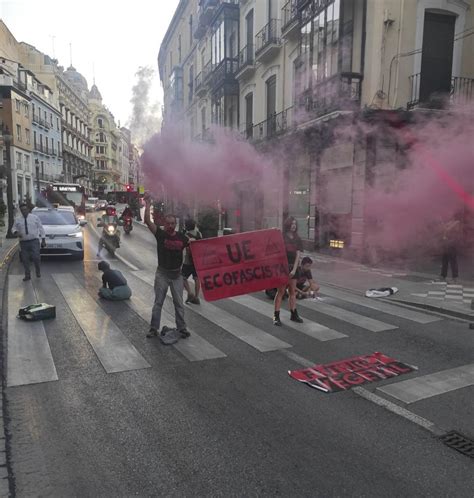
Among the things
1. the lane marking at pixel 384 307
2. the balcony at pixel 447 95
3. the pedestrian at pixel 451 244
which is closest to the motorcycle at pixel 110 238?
the lane marking at pixel 384 307

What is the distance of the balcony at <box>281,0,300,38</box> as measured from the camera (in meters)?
15.1

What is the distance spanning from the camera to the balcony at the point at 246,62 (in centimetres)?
1973

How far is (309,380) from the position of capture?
176 inches

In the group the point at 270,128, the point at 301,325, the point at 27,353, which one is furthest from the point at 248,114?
the point at 27,353

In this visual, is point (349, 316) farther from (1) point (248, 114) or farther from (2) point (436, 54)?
(1) point (248, 114)

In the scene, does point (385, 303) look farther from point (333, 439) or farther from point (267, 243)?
point (333, 439)

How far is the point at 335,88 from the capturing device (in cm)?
1249

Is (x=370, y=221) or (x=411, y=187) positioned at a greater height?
(x=411, y=187)

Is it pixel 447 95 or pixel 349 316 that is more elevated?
pixel 447 95

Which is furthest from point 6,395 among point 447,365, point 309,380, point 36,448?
point 447,365

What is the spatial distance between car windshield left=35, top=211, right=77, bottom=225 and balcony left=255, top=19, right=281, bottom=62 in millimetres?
10789

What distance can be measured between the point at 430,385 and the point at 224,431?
2.36 meters

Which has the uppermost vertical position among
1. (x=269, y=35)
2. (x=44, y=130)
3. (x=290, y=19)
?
(x=44, y=130)

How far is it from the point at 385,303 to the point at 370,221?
15.5ft
